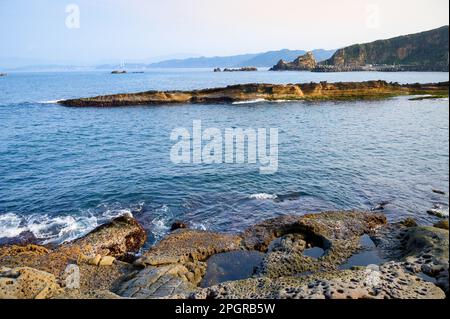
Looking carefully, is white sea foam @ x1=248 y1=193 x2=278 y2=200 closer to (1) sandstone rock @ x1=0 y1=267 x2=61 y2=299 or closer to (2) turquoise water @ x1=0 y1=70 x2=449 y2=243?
(2) turquoise water @ x1=0 y1=70 x2=449 y2=243

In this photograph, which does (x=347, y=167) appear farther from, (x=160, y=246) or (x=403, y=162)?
(x=160, y=246)

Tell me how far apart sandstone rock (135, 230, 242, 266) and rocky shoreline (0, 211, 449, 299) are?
55mm

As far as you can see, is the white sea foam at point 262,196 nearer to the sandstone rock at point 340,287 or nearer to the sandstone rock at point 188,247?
the sandstone rock at point 188,247

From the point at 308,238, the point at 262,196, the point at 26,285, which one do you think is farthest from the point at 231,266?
the point at 262,196

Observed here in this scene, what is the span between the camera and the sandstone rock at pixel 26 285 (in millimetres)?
12440

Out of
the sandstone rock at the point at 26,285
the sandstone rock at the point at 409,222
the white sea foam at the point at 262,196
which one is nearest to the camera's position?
the sandstone rock at the point at 26,285

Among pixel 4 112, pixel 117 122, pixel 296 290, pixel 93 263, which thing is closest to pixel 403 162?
pixel 296 290

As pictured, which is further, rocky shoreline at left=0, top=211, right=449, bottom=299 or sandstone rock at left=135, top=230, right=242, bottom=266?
sandstone rock at left=135, top=230, right=242, bottom=266

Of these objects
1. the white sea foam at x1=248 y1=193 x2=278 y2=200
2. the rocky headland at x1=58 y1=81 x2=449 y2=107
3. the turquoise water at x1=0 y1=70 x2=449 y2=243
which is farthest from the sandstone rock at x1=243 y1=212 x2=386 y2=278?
the rocky headland at x1=58 y1=81 x2=449 y2=107

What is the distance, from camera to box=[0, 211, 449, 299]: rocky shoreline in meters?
12.8

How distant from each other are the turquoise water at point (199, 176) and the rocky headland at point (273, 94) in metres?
27.8

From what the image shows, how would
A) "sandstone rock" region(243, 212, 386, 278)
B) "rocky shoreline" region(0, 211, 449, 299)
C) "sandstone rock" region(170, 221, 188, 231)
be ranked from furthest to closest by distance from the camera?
"sandstone rock" region(170, 221, 188, 231) → "sandstone rock" region(243, 212, 386, 278) → "rocky shoreline" region(0, 211, 449, 299)

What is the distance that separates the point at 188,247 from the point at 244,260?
3.27 metres

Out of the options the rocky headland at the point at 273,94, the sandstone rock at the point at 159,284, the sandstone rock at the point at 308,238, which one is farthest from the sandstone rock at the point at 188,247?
the rocky headland at the point at 273,94
